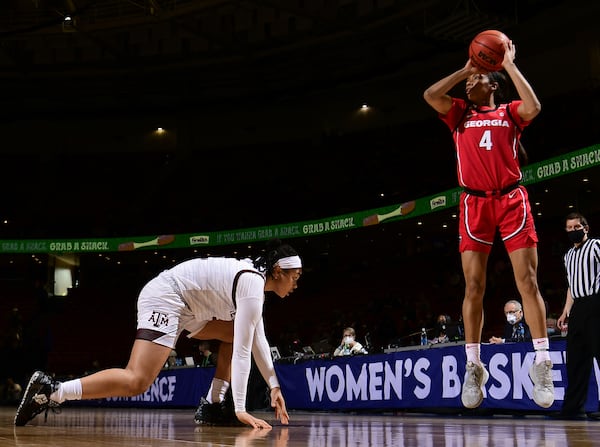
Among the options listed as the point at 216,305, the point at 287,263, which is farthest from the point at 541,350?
the point at 216,305

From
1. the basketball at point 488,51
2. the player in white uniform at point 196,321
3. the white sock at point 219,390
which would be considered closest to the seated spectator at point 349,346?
the white sock at point 219,390

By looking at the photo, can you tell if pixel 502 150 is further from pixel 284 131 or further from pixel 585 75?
pixel 284 131

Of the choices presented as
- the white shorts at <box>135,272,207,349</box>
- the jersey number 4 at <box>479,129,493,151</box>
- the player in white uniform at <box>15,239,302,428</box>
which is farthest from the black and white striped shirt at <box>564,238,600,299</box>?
the white shorts at <box>135,272,207,349</box>

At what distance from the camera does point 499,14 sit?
20.8 meters

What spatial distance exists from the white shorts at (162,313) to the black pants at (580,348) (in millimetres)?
3751

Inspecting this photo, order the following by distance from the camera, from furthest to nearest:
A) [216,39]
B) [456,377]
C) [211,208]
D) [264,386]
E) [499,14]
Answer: [211,208], [216,39], [499,14], [264,386], [456,377]

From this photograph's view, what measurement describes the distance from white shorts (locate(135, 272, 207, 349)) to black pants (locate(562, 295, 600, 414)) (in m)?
3.75

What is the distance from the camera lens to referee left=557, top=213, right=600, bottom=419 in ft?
23.7

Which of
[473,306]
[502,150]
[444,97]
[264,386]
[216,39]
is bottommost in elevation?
[264,386]

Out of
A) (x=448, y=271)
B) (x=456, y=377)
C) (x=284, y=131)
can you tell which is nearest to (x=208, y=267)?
(x=456, y=377)

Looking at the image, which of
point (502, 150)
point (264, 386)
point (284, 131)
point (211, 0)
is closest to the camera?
point (502, 150)

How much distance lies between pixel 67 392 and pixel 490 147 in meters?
3.17

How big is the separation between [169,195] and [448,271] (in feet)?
34.1

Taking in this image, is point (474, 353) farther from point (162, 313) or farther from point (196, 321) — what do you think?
point (162, 313)
